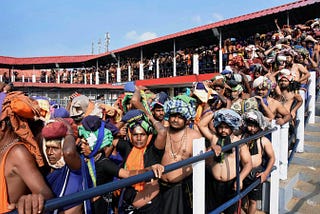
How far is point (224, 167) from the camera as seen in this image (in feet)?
9.53

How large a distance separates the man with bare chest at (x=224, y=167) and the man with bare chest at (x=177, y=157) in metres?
0.25

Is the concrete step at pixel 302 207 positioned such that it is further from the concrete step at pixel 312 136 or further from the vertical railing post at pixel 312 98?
the vertical railing post at pixel 312 98

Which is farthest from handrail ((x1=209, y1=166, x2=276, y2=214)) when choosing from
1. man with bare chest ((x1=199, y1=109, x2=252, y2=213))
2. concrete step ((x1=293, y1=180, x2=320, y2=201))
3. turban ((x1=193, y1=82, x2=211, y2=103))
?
turban ((x1=193, y1=82, x2=211, y2=103))

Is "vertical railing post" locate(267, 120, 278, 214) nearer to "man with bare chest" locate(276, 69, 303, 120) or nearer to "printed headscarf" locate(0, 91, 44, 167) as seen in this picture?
"man with bare chest" locate(276, 69, 303, 120)

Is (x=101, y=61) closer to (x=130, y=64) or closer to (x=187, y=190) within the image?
(x=130, y=64)

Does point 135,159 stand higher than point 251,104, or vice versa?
point 251,104

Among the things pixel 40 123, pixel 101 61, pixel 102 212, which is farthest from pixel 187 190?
pixel 101 61

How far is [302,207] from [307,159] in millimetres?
1140

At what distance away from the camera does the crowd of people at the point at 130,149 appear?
1.71 metres

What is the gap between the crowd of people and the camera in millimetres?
1715

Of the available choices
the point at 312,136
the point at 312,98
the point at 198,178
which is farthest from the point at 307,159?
the point at 198,178

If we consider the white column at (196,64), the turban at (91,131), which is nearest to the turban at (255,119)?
the turban at (91,131)

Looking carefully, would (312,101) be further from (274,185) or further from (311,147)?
(274,185)

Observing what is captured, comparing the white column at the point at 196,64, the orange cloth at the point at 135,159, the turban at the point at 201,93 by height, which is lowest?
the orange cloth at the point at 135,159
